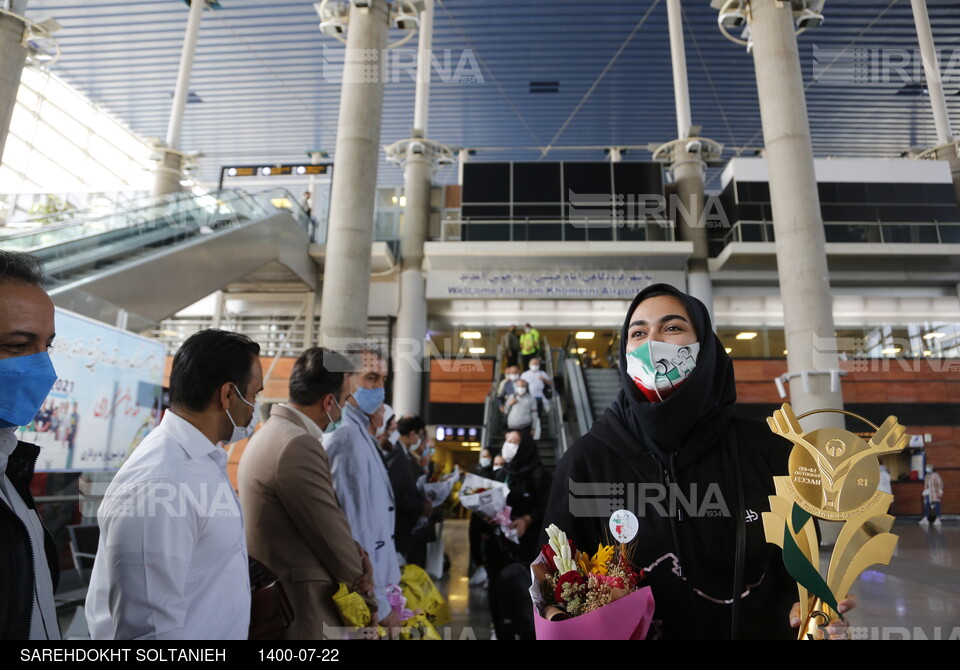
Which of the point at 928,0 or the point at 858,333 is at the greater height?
the point at 928,0

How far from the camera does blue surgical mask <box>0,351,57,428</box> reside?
1309mm

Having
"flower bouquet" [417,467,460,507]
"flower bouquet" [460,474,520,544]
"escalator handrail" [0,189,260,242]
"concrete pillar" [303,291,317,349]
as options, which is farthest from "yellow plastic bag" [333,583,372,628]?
"concrete pillar" [303,291,317,349]

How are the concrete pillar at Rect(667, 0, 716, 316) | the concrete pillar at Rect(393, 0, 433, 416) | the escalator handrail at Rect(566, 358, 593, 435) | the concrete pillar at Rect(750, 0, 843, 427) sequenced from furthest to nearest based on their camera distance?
the concrete pillar at Rect(667, 0, 716, 316)
the concrete pillar at Rect(393, 0, 433, 416)
the escalator handrail at Rect(566, 358, 593, 435)
the concrete pillar at Rect(750, 0, 843, 427)

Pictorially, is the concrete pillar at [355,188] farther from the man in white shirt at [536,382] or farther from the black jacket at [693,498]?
the black jacket at [693,498]

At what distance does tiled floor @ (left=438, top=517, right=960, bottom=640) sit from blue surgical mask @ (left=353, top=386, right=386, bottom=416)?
147 cm

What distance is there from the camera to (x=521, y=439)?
5.73 meters

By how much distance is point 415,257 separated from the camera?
1673cm

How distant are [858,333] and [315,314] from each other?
13726 mm

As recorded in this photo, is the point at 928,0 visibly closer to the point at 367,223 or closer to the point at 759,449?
the point at 367,223

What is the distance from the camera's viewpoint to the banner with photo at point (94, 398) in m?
4.17

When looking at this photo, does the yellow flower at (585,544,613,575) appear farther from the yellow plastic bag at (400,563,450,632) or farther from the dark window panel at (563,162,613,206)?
the dark window panel at (563,162,613,206)

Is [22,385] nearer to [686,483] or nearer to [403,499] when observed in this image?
[686,483]

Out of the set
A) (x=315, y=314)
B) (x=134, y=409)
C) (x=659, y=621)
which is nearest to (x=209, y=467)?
(x=659, y=621)

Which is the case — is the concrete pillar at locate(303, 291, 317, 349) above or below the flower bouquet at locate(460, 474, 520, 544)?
above
